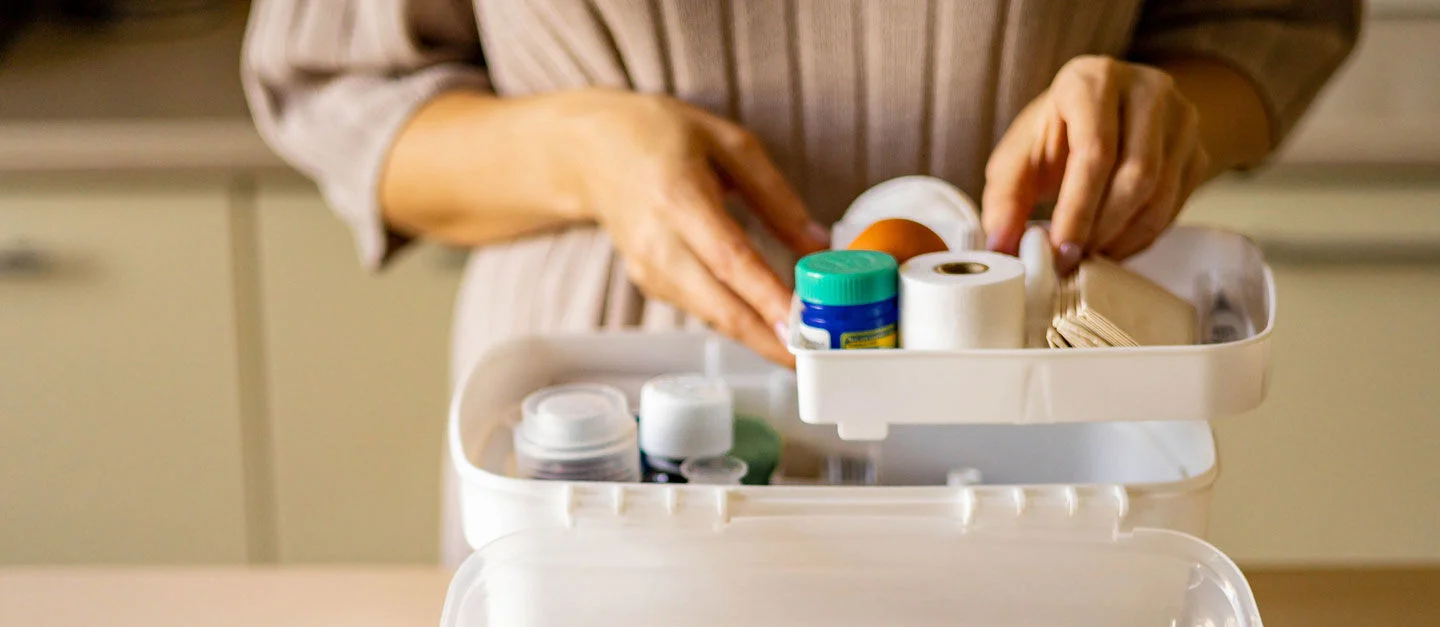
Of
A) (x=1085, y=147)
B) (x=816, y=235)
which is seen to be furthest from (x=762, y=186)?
(x=1085, y=147)

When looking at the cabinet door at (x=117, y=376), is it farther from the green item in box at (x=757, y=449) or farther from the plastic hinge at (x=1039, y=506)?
the plastic hinge at (x=1039, y=506)

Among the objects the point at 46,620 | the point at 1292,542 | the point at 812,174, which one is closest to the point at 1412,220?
the point at 1292,542

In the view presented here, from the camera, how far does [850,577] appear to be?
1.27ft

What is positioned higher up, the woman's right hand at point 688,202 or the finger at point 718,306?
the woman's right hand at point 688,202

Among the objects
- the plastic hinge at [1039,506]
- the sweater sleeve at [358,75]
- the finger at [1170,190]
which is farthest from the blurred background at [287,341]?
the plastic hinge at [1039,506]

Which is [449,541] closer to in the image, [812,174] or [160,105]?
[812,174]

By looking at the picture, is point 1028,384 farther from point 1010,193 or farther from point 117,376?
point 117,376

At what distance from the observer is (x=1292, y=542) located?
1166 mm

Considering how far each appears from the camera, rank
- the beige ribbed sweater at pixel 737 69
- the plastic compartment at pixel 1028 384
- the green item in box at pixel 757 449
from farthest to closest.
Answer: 1. the beige ribbed sweater at pixel 737 69
2. the green item in box at pixel 757 449
3. the plastic compartment at pixel 1028 384

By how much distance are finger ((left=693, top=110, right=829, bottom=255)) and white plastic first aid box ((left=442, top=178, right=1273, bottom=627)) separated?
0.56ft

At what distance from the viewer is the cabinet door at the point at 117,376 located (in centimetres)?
108

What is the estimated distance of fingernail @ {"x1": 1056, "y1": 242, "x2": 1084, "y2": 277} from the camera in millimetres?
Answer: 441

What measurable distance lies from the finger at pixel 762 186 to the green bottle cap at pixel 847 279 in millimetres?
146

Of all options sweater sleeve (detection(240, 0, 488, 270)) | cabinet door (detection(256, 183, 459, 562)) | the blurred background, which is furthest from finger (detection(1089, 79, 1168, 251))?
cabinet door (detection(256, 183, 459, 562))
